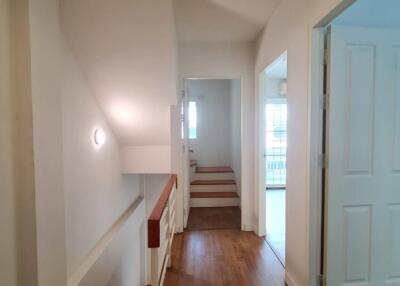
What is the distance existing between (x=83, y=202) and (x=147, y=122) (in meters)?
1.24

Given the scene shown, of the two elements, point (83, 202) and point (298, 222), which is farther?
point (83, 202)

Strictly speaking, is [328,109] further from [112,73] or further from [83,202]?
[83,202]

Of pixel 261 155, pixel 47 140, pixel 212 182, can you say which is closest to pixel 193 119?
pixel 212 182

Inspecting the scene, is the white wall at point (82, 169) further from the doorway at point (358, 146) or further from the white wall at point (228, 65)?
the doorway at point (358, 146)

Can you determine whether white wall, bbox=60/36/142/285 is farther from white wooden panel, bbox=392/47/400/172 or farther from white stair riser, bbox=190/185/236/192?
white wooden panel, bbox=392/47/400/172

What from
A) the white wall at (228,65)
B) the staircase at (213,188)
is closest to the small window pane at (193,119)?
the staircase at (213,188)

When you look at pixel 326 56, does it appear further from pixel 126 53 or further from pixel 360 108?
pixel 126 53

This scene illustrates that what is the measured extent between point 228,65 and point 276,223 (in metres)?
2.33

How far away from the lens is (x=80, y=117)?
2357 millimetres

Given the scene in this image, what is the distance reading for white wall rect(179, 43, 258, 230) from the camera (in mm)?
3373

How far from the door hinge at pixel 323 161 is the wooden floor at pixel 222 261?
3.75 feet

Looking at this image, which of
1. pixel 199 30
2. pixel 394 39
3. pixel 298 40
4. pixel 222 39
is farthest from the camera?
pixel 222 39

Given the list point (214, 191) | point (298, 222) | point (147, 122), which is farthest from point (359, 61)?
point (214, 191)

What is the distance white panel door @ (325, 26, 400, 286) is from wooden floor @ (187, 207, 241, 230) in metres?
1.82
